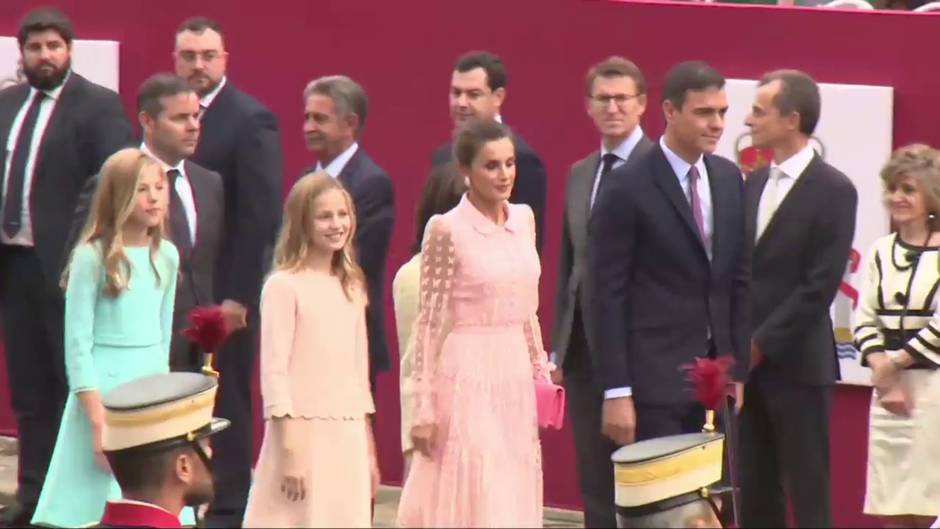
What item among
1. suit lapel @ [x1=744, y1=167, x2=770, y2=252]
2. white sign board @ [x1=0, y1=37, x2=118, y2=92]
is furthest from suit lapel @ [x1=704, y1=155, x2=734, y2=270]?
white sign board @ [x1=0, y1=37, x2=118, y2=92]

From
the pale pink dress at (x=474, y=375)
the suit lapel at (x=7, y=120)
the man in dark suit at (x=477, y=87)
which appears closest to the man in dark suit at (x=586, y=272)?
the man in dark suit at (x=477, y=87)

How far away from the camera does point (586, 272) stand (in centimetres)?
923

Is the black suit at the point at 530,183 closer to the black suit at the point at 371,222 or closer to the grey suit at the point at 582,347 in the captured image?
the grey suit at the point at 582,347

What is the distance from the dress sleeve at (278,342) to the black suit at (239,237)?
6.33 feet

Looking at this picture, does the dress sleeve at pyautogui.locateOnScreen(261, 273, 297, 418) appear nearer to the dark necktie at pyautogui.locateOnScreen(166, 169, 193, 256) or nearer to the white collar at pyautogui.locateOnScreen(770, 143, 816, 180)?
the dark necktie at pyautogui.locateOnScreen(166, 169, 193, 256)

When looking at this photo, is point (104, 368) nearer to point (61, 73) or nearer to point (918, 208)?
point (61, 73)

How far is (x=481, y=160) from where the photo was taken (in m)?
8.31

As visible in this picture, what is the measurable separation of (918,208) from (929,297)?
35cm

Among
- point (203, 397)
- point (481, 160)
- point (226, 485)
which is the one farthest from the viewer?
point (226, 485)

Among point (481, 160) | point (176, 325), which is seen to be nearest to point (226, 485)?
point (176, 325)

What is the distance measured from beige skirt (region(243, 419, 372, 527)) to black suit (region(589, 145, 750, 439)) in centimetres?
98

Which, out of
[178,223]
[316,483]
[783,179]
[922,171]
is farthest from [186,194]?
[922,171]

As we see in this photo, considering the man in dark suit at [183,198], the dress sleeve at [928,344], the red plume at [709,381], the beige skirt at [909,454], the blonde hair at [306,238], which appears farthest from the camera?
the man in dark suit at [183,198]

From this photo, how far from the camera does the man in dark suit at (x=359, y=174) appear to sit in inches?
380
